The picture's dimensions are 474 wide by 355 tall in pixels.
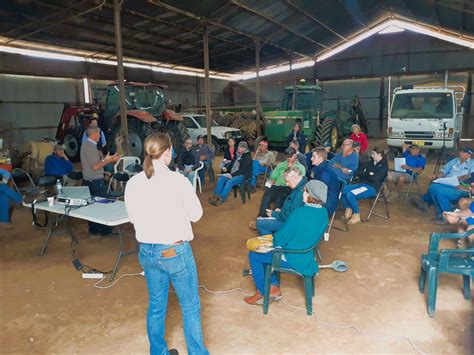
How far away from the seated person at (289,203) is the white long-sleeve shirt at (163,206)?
4.86 feet

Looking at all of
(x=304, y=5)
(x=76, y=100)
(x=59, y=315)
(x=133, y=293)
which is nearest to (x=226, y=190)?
(x=133, y=293)

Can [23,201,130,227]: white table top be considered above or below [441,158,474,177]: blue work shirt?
below

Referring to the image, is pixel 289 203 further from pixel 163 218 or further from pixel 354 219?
pixel 354 219

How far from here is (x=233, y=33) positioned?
37.0 ft

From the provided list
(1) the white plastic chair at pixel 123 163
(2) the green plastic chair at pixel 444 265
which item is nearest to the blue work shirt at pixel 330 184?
(2) the green plastic chair at pixel 444 265

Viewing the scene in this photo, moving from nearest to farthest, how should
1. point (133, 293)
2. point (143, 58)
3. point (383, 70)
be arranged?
point (133, 293), point (143, 58), point (383, 70)

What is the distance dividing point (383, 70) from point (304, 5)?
825 cm

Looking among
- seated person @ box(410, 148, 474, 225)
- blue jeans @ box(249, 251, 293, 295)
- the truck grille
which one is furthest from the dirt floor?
the truck grille

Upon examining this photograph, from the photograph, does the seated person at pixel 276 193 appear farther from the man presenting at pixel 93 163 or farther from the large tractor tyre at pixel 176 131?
the large tractor tyre at pixel 176 131

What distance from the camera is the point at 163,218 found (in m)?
2.00

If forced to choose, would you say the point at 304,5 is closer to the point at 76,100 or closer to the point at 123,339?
the point at 76,100

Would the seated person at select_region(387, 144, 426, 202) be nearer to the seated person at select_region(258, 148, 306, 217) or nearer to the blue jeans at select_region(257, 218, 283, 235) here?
the seated person at select_region(258, 148, 306, 217)

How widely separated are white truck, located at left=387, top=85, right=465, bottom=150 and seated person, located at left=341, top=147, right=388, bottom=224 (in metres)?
4.99

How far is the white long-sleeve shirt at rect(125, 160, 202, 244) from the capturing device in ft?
6.52
